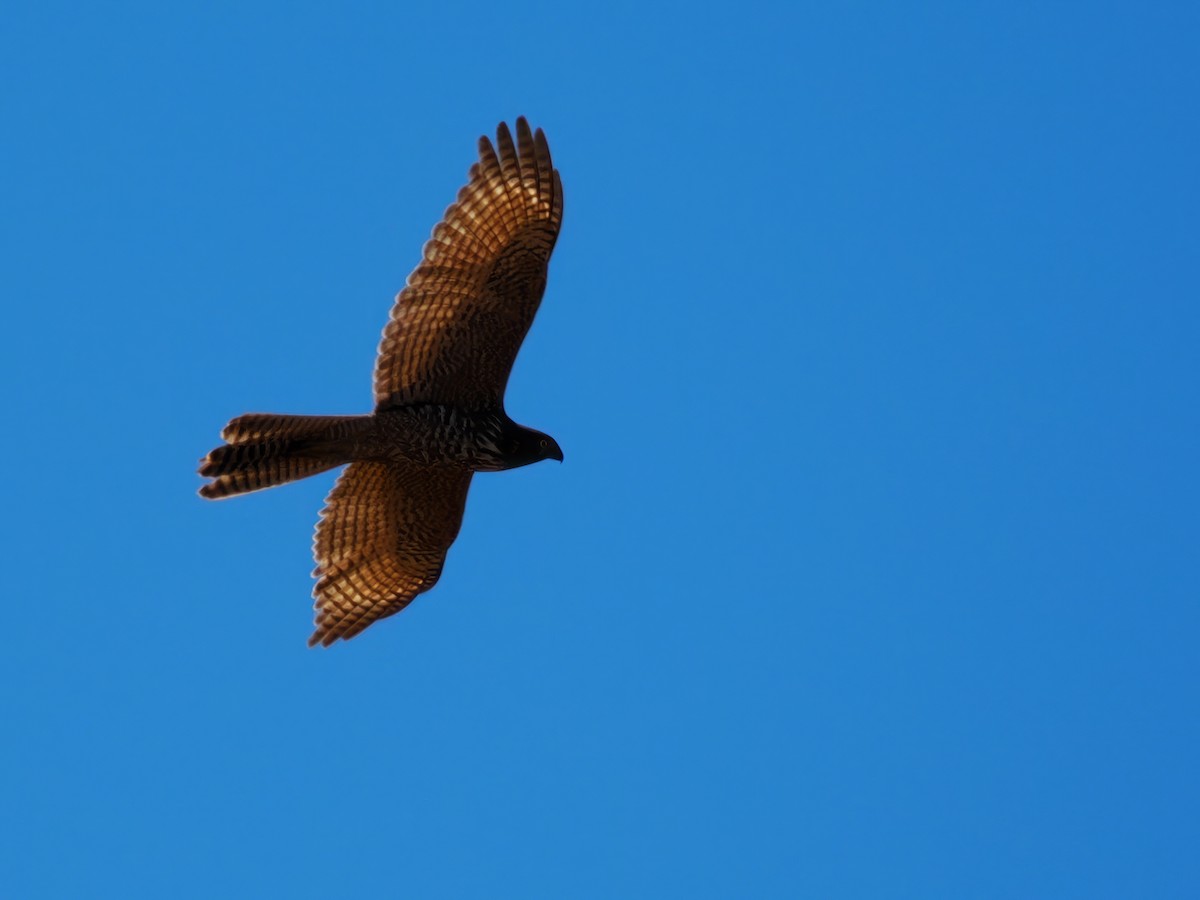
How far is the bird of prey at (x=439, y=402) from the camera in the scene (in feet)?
48.1

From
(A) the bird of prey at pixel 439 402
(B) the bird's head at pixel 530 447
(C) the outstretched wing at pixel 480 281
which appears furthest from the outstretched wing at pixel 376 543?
(C) the outstretched wing at pixel 480 281

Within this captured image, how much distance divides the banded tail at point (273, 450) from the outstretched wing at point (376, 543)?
1.21 meters

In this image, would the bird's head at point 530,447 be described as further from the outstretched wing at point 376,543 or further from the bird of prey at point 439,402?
the outstretched wing at point 376,543

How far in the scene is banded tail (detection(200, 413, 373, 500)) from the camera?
47.7 ft

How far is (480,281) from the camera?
1480cm

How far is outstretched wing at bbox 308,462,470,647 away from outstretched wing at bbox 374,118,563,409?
1194 millimetres

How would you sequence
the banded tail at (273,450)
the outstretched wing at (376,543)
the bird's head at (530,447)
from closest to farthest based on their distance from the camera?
1. the banded tail at (273,450)
2. the bird's head at (530,447)
3. the outstretched wing at (376,543)

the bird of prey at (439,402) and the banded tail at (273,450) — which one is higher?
the bird of prey at (439,402)

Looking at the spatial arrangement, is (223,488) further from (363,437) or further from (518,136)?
(518,136)

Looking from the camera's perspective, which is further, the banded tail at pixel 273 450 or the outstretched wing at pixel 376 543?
the outstretched wing at pixel 376 543

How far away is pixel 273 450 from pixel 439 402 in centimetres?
146

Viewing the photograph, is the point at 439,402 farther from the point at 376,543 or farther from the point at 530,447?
the point at 376,543

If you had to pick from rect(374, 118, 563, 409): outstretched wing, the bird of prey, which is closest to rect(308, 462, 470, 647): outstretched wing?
the bird of prey

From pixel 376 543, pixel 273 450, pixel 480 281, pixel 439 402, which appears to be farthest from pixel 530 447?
pixel 273 450
